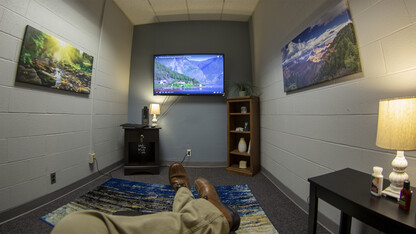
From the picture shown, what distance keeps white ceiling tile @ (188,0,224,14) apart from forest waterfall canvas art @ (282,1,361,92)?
5.09 feet

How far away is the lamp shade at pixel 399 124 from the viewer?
0.57 metres

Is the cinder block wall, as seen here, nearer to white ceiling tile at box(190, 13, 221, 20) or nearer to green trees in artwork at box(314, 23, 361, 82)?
white ceiling tile at box(190, 13, 221, 20)

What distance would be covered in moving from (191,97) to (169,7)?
4.97ft

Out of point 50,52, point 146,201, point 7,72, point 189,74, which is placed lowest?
point 146,201

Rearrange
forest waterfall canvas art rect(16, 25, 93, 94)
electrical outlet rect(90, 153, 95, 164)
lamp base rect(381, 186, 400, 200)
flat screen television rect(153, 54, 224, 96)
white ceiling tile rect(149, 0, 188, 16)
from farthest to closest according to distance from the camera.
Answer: flat screen television rect(153, 54, 224, 96), white ceiling tile rect(149, 0, 188, 16), electrical outlet rect(90, 153, 95, 164), forest waterfall canvas art rect(16, 25, 93, 94), lamp base rect(381, 186, 400, 200)

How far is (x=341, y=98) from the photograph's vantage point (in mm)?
1042

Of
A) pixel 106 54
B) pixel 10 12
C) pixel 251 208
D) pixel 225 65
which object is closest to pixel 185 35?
pixel 225 65

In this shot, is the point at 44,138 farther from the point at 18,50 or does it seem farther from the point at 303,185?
the point at 303,185

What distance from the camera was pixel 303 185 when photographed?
1404mm

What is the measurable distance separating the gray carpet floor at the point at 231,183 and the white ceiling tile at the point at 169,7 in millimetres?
2676

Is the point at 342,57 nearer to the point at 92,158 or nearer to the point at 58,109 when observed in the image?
the point at 58,109

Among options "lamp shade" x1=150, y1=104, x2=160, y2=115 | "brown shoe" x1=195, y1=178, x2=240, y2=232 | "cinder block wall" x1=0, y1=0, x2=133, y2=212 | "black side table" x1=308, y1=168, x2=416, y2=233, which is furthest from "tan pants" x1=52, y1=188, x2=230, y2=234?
"lamp shade" x1=150, y1=104, x2=160, y2=115

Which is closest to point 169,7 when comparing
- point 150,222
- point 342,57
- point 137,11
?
point 137,11

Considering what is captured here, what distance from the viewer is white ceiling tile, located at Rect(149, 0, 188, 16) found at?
235 centimetres
